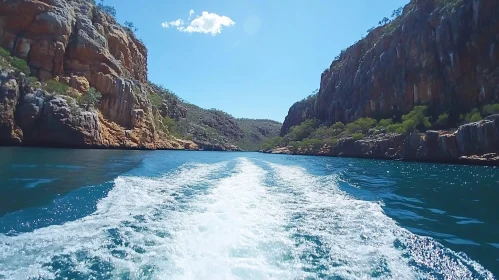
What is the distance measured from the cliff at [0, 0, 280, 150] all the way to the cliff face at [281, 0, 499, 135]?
61134mm

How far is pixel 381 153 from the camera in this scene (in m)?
61.3

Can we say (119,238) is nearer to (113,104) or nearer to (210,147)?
(113,104)

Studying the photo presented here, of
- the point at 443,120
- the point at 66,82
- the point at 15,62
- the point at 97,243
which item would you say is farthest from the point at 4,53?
the point at 443,120

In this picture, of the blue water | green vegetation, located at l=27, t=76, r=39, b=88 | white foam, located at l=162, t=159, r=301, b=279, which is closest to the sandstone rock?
green vegetation, located at l=27, t=76, r=39, b=88

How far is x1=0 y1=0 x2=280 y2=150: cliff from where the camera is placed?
45.1m

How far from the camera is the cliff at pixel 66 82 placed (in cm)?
4512

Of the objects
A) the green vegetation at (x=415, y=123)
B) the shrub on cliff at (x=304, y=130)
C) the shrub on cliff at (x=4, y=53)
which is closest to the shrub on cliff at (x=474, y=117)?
the green vegetation at (x=415, y=123)

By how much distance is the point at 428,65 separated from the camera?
74.4 m

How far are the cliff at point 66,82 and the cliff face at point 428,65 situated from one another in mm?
61134

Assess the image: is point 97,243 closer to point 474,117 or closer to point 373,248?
point 373,248

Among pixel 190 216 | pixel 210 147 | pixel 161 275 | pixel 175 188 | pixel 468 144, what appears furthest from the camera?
pixel 210 147

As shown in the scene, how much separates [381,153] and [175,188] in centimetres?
5378

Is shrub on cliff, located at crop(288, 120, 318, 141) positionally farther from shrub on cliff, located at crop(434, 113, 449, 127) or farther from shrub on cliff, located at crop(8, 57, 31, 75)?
shrub on cliff, located at crop(8, 57, 31, 75)

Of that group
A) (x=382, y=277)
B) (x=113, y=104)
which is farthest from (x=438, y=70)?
(x=382, y=277)
